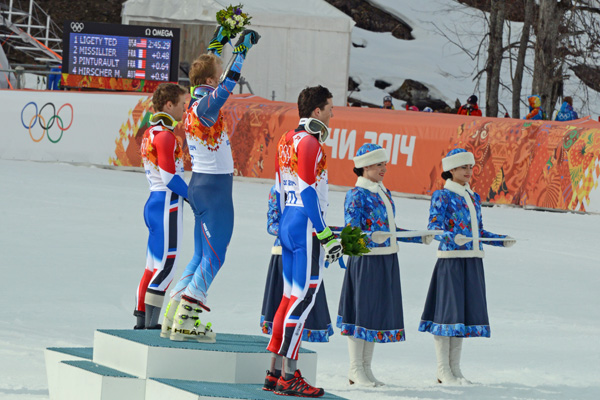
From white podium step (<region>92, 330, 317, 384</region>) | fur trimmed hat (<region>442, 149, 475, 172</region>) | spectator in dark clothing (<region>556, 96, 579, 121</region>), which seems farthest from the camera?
spectator in dark clothing (<region>556, 96, 579, 121</region>)

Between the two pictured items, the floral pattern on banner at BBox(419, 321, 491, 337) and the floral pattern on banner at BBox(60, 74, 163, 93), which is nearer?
the floral pattern on banner at BBox(419, 321, 491, 337)

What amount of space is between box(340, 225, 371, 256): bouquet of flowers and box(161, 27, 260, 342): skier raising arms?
2.77 ft

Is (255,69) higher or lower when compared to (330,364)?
higher

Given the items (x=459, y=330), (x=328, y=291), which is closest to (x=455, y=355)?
(x=459, y=330)

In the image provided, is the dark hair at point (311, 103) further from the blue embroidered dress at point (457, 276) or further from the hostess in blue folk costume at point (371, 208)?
the blue embroidered dress at point (457, 276)

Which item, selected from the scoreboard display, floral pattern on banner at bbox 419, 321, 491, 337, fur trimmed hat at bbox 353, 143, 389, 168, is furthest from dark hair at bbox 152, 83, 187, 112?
the scoreboard display

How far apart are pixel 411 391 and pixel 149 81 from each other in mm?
17528

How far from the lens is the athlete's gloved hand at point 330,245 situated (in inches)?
239

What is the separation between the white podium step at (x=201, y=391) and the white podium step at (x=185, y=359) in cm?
13

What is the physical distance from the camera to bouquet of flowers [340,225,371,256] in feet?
20.8

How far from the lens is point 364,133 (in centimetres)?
1970

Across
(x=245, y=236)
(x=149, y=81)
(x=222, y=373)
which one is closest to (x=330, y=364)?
(x=222, y=373)

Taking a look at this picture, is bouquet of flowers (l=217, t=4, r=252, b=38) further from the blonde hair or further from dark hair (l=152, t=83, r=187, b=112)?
dark hair (l=152, t=83, r=187, b=112)

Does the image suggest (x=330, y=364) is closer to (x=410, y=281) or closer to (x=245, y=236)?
(x=410, y=281)
